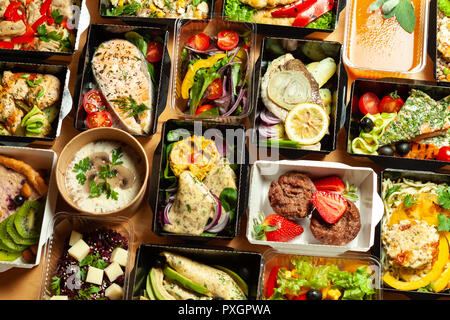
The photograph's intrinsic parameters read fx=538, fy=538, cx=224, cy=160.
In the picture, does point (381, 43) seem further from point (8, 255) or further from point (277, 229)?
point (8, 255)

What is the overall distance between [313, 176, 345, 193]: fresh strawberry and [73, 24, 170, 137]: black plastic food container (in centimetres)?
97

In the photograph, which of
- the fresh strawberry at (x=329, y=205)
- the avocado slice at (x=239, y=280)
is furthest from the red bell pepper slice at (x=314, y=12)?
the avocado slice at (x=239, y=280)

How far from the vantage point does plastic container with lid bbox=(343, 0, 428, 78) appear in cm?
319

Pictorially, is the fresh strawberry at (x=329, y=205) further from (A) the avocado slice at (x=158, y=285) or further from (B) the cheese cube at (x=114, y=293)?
(B) the cheese cube at (x=114, y=293)

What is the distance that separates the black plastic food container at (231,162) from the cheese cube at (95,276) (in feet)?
1.19

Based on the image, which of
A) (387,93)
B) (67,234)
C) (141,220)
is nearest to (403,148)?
(387,93)

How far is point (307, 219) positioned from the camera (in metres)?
3.02

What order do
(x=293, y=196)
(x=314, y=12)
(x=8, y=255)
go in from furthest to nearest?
(x=314, y=12)
(x=293, y=196)
(x=8, y=255)

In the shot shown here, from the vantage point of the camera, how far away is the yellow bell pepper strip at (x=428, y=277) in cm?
281

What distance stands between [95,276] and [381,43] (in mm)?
2132
